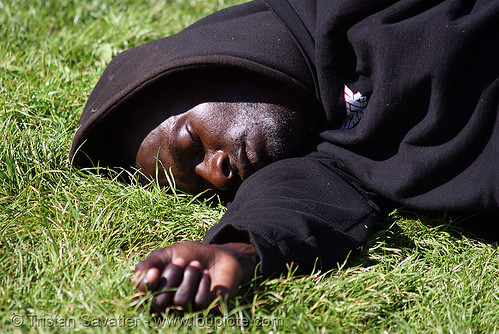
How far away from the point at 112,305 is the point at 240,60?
1.12 metres

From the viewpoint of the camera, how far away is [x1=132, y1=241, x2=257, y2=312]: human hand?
167cm

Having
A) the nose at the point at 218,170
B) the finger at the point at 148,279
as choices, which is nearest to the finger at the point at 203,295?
the finger at the point at 148,279

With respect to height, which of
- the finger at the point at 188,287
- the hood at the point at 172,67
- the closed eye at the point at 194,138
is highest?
the hood at the point at 172,67

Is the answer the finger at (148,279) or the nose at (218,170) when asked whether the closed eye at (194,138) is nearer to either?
the nose at (218,170)

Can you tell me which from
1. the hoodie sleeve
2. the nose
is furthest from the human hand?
the nose

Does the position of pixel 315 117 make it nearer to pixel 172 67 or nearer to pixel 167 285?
pixel 172 67

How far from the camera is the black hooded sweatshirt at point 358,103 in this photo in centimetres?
216

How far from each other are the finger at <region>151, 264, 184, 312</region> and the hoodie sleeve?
0.88ft

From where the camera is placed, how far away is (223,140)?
2385mm

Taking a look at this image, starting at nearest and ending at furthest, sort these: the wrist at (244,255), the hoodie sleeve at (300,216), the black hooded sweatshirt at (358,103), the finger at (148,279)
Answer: the finger at (148,279) → the wrist at (244,255) → the hoodie sleeve at (300,216) → the black hooded sweatshirt at (358,103)

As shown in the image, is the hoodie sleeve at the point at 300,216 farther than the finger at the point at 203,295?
Yes

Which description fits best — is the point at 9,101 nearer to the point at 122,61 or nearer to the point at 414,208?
the point at 122,61

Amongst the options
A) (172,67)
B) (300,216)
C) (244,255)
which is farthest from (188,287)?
(172,67)

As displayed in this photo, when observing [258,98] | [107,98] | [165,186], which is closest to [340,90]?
[258,98]
